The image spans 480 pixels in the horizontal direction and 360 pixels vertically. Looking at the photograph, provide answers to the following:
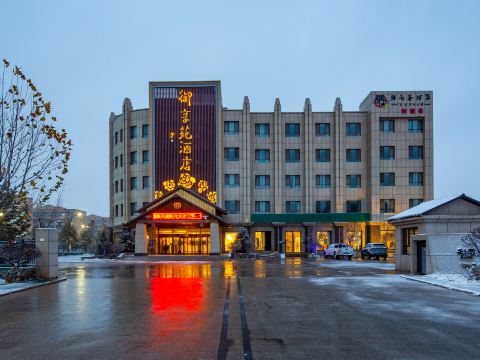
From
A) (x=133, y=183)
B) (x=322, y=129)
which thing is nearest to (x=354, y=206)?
(x=322, y=129)

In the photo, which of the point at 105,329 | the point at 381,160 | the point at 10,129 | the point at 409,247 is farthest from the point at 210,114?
the point at 105,329

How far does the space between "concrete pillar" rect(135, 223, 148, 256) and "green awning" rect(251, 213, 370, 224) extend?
14.6m

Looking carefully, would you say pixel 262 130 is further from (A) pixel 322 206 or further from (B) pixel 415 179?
(B) pixel 415 179

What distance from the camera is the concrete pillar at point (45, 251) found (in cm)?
2227

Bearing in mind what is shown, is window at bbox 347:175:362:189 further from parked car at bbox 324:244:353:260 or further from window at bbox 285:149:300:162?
parked car at bbox 324:244:353:260

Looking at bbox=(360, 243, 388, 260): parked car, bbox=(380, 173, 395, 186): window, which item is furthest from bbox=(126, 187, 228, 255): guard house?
bbox=(380, 173, 395, 186): window

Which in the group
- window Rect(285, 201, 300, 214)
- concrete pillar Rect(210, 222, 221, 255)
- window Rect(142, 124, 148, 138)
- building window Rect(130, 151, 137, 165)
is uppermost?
window Rect(142, 124, 148, 138)

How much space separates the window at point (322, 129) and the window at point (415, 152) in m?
10.6

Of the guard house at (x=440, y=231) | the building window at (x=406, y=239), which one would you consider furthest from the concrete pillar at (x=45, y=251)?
the building window at (x=406, y=239)

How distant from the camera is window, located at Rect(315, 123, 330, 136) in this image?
59.6m

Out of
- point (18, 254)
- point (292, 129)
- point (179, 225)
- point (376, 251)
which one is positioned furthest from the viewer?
point (292, 129)

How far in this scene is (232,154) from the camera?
5875 centimetres

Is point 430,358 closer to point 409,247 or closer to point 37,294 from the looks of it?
point 37,294

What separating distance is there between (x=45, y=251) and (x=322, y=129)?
143ft
